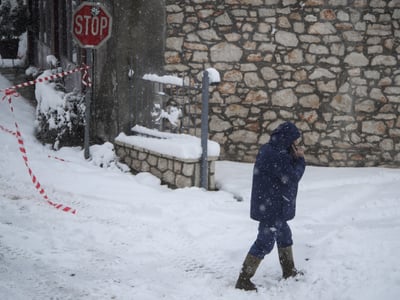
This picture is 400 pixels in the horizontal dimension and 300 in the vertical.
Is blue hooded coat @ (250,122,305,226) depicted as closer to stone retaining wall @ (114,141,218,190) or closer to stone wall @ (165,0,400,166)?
stone retaining wall @ (114,141,218,190)


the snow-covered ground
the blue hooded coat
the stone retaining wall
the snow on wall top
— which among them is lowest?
the snow-covered ground

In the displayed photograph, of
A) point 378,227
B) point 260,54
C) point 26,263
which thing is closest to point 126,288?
point 26,263

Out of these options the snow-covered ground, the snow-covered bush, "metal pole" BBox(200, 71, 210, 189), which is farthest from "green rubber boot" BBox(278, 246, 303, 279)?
the snow-covered bush

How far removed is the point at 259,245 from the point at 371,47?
5.17 meters

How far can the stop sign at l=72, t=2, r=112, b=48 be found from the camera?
728cm

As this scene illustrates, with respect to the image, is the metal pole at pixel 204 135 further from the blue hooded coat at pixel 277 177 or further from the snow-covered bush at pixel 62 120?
the snow-covered bush at pixel 62 120

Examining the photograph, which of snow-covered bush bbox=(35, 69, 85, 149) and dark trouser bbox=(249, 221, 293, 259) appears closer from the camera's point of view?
dark trouser bbox=(249, 221, 293, 259)

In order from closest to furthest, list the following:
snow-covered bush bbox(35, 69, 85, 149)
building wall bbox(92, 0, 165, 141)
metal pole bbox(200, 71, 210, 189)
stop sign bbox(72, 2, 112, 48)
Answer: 1. metal pole bbox(200, 71, 210, 189)
2. stop sign bbox(72, 2, 112, 48)
3. building wall bbox(92, 0, 165, 141)
4. snow-covered bush bbox(35, 69, 85, 149)

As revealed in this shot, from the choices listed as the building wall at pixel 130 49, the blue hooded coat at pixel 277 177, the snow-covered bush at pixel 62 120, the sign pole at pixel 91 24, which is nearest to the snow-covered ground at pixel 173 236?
the blue hooded coat at pixel 277 177

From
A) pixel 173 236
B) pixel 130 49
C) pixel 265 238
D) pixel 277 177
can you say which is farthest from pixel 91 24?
pixel 265 238

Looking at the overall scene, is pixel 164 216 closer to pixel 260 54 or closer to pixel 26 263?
pixel 26 263

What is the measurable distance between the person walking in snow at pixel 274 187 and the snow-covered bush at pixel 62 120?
536 centimetres

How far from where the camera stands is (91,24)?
24.1 feet

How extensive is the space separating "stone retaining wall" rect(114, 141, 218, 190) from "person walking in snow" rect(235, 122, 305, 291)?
99.2 inches
